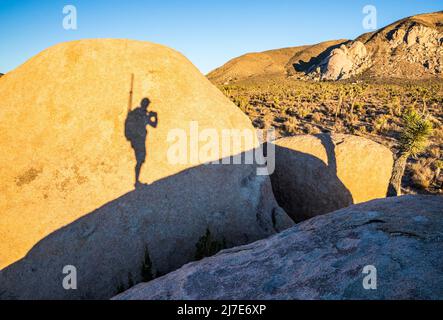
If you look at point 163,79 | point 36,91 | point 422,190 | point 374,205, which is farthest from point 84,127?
point 422,190

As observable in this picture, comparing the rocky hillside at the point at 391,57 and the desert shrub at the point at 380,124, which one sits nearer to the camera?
the desert shrub at the point at 380,124

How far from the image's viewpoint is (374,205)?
3941mm

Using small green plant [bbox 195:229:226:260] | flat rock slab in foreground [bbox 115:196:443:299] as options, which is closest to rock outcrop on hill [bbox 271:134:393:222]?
small green plant [bbox 195:229:226:260]

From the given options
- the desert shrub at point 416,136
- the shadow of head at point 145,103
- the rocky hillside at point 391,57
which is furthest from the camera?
the rocky hillside at point 391,57

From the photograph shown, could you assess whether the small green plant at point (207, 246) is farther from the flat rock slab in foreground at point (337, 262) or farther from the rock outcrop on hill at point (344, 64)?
the rock outcrop on hill at point (344, 64)

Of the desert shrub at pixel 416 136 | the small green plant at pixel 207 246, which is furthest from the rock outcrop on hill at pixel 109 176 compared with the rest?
the desert shrub at pixel 416 136

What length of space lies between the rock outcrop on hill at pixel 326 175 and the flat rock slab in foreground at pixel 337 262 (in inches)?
143

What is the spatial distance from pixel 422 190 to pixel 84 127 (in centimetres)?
1240

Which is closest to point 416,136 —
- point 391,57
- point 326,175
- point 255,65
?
point 326,175

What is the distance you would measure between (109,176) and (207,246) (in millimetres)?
2014

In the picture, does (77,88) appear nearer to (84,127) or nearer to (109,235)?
(84,127)

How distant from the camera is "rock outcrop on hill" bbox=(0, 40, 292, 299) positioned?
4633 mm

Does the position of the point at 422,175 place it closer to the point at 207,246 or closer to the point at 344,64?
the point at 207,246

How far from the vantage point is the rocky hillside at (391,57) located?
75.2 m
